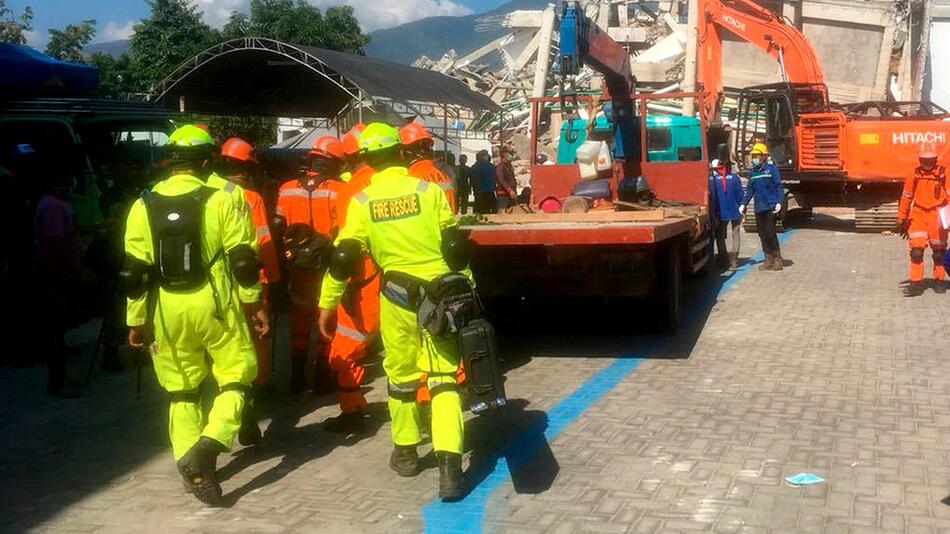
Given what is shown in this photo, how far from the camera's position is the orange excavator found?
1991 cm

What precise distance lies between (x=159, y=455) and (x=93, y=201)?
6076 millimetres

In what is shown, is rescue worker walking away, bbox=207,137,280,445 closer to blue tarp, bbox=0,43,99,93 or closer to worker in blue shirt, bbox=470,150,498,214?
blue tarp, bbox=0,43,99,93

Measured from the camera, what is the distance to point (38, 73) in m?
14.8

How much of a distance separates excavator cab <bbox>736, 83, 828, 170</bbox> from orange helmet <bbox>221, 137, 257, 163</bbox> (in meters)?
15.1

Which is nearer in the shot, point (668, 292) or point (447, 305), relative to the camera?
point (447, 305)

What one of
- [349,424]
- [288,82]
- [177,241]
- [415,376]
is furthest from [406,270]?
[288,82]

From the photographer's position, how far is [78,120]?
39.5 ft

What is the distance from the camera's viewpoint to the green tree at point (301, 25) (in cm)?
4634

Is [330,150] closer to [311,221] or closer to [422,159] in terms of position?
[311,221]

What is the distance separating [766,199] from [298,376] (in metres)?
8.21

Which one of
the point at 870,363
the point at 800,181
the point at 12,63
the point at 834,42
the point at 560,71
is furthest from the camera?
the point at 834,42

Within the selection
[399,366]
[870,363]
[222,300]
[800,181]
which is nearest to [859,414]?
[870,363]

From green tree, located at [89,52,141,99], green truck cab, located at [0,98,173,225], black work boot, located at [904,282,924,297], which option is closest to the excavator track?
black work boot, located at [904,282,924,297]

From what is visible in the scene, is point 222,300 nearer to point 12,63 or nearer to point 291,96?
point 12,63
